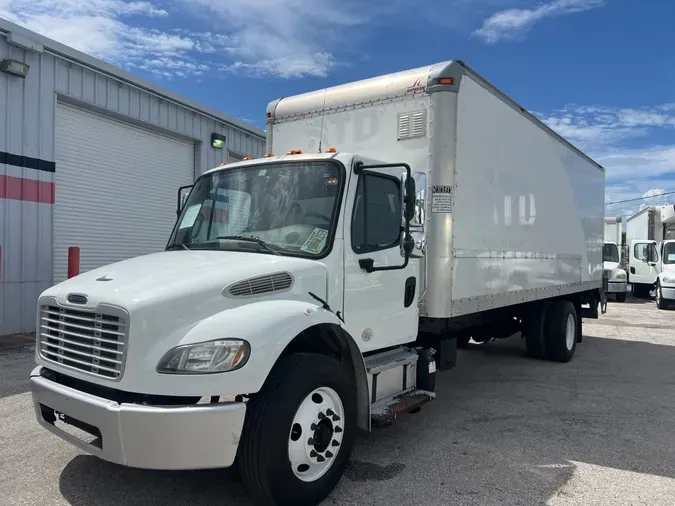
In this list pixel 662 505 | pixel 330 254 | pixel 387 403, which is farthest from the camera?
pixel 387 403

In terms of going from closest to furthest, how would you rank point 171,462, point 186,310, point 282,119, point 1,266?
point 171,462 → point 186,310 → point 282,119 → point 1,266

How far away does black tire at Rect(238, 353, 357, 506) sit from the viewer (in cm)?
312

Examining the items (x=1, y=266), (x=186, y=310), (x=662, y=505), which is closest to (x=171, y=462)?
(x=186, y=310)

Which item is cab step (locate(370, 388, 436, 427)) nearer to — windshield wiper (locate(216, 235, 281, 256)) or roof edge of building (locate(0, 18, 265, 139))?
windshield wiper (locate(216, 235, 281, 256))

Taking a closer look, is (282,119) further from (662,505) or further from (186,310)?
(662,505)

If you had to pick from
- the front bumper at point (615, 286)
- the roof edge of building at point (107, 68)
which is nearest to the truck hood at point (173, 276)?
the roof edge of building at point (107, 68)

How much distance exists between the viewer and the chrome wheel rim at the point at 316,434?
340 centimetres

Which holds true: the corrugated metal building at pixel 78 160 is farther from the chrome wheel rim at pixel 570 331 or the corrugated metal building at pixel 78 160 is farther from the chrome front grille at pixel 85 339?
the chrome wheel rim at pixel 570 331

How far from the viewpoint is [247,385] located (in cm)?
308

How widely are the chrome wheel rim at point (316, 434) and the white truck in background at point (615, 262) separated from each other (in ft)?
57.8

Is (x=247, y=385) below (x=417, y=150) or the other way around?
below

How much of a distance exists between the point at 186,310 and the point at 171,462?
846mm

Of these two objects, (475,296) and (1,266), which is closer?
(475,296)

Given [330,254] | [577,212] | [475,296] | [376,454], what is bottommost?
[376,454]
